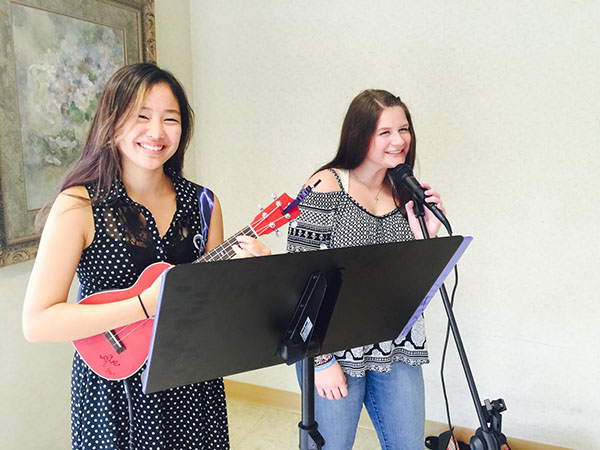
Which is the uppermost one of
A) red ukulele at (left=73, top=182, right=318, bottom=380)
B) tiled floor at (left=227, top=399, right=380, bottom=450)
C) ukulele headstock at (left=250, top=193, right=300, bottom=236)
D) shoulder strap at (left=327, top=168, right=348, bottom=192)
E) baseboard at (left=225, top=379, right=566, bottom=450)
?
shoulder strap at (left=327, top=168, right=348, bottom=192)

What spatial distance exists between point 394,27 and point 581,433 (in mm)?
1913

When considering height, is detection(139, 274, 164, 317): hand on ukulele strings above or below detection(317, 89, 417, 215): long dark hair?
below

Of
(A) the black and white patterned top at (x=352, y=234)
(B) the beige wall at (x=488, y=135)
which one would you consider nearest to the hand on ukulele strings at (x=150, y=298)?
(A) the black and white patterned top at (x=352, y=234)

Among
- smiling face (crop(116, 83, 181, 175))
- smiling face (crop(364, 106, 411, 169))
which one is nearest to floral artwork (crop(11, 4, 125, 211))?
smiling face (crop(116, 83, 181, 175))

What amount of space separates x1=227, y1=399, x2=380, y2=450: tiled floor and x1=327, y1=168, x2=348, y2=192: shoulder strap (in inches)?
56.5

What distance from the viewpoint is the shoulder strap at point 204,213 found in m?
1.22

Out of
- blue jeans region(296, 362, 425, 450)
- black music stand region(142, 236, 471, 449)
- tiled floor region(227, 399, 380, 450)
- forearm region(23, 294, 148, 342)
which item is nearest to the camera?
black music stand region(142, 236, 471, 449)

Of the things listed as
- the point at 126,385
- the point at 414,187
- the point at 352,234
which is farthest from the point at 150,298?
the point at 414,187

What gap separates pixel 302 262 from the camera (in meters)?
0.81

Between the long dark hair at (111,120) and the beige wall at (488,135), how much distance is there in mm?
1176

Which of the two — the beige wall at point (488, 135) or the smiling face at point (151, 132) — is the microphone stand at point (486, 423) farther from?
the beige wall at point (488, 135)

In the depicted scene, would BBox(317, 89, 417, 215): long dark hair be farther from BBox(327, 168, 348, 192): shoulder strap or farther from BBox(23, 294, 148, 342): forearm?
BBox(23, 294, 148, 342): forearm

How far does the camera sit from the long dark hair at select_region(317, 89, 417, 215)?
→ 1354 millimetres

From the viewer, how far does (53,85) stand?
5.71 feet
